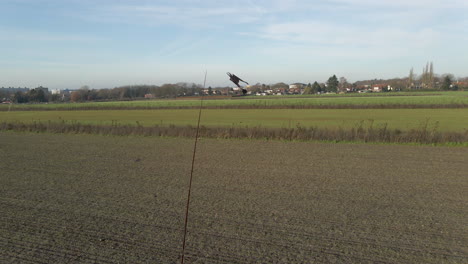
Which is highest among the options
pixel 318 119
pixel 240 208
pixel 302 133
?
pixel 318 119

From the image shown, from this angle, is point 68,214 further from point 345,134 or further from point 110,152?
point 345,134

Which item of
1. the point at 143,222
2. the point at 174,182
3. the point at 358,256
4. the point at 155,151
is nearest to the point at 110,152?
the point at 155,151

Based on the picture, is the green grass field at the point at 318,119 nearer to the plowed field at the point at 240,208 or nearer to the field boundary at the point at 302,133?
the field boundary at the point at 302,133

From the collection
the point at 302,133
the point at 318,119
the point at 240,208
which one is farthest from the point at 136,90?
the point at 240,208

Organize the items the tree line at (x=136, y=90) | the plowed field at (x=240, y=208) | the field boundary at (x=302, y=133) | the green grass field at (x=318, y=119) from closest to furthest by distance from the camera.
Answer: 1. the plowed field at (x=240, y=208)
2. the field boundary at (x=302, y=133)
3. the green grass field at (x=318, y=119)
4. the tree line at (x=136, y=90)

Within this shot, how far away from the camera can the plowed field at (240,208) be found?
23.6ft

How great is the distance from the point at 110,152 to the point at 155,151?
239cm

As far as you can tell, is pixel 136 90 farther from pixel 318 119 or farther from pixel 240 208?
pixel 240 208

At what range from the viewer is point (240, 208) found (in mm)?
9836

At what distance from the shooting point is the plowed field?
7.18 meters

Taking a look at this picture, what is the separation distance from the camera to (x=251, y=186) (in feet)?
40.4

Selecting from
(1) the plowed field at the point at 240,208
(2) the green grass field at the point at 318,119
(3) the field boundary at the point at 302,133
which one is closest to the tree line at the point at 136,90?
(2) the green grass field at the point at 318,119

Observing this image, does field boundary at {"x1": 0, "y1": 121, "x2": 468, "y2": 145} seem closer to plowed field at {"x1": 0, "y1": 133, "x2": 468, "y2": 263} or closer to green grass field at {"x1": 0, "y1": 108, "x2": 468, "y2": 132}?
green grass field at {"x1": 0, "y1": 108, "x2": 468, "y2": 132}

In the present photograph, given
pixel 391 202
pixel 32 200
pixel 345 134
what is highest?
pixel 345 134
